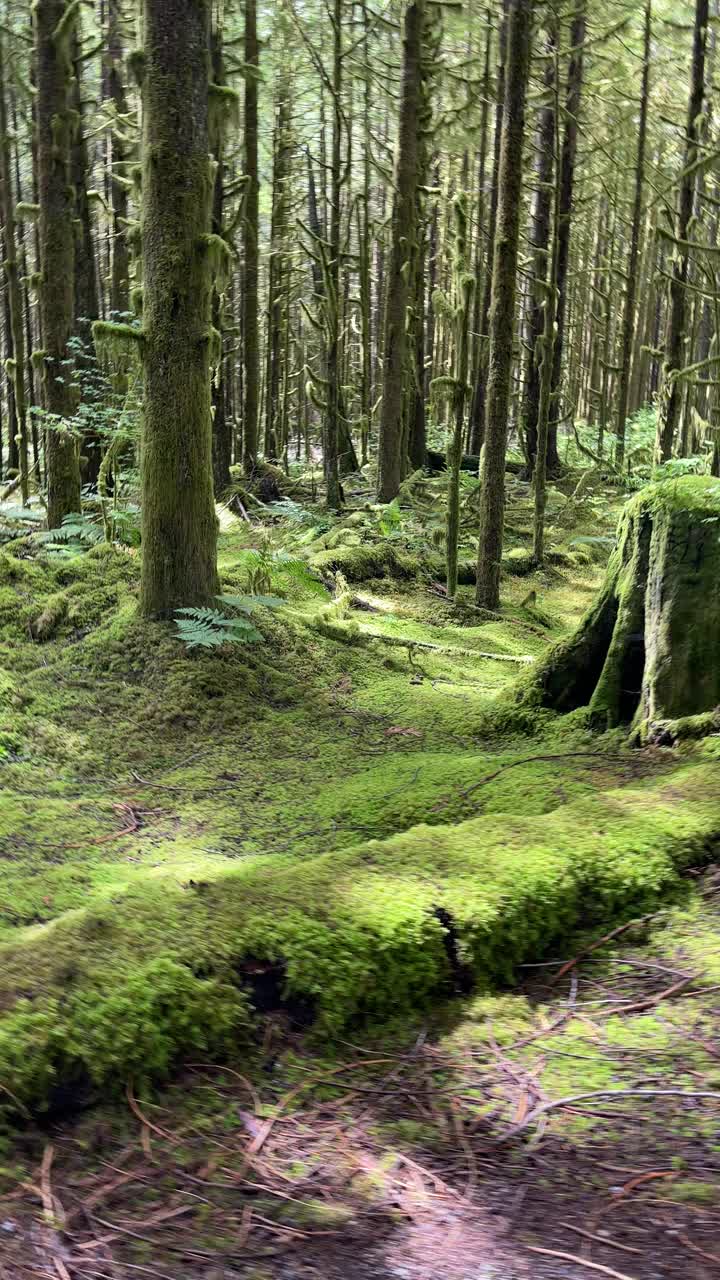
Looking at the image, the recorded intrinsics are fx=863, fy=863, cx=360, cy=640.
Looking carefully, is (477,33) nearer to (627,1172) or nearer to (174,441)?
(174,441)

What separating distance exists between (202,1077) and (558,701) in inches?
155

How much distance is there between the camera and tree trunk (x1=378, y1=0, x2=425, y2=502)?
14.8 m

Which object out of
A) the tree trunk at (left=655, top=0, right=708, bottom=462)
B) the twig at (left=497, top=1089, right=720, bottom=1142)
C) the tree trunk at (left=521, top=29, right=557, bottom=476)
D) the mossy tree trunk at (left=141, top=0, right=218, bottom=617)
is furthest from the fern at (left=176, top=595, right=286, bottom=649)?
the tree trunk at (left=521, top=29, right=557, bottom=476)

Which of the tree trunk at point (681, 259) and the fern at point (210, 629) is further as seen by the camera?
the tree trunk at point (681, 259)

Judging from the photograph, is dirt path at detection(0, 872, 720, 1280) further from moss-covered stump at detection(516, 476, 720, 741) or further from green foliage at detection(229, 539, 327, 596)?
green foliage at detection(229, 539, 327, 596)

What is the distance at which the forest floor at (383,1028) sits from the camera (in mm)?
1854

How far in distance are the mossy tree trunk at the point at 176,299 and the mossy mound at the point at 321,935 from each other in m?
4.44

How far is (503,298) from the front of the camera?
10.9 meters

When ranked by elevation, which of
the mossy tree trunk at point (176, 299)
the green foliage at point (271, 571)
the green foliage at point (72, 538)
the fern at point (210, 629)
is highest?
the mossy tree trunk at point (176, 299)

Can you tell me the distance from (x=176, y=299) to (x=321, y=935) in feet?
20.0

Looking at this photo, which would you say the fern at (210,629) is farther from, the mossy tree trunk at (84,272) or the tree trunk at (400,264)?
the tree trunk at (400,264)

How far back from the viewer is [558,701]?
5.85 meters

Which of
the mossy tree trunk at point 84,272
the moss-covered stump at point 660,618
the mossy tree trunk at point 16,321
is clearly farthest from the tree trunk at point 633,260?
the moss-covered stump at point 660,618

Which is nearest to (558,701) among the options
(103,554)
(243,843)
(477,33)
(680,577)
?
(680,577)
